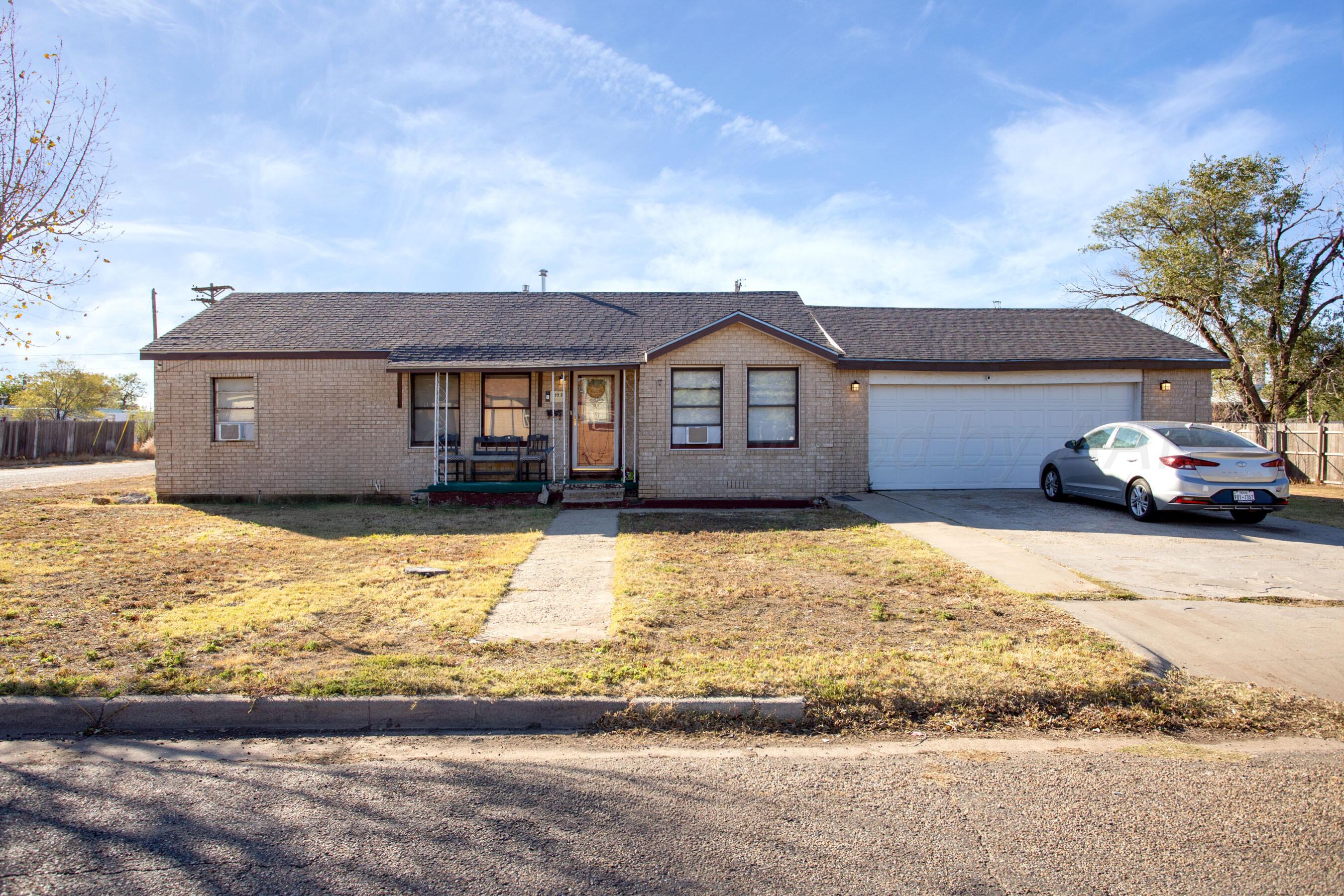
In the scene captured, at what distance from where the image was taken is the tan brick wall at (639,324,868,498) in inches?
523

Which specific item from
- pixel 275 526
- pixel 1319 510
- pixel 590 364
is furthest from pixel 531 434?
pixel 1319 510

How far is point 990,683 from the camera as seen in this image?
4.66m

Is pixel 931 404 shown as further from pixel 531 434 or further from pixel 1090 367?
pixel 531 434

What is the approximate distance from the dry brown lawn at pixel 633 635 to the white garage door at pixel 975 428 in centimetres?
509

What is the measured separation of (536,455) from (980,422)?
8.57m

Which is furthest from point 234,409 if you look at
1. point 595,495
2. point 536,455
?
point 595,495

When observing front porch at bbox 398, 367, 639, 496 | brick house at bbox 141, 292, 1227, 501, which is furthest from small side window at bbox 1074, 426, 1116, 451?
front porch at bbox 398, 367, 639, 496

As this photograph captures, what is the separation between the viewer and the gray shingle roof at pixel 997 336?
14484mm

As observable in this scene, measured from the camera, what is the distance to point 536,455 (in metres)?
14.3

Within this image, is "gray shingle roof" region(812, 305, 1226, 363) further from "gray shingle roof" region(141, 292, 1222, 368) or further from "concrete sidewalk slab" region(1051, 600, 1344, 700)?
"concrete sidewalk slab" region(1051, 600, 1344, 700)

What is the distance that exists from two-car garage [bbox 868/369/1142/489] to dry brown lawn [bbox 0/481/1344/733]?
5132 mm

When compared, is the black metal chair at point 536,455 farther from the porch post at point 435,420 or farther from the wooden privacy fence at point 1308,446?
the wooden privacy fence at point 1308,446

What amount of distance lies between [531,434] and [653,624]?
9.15 metres

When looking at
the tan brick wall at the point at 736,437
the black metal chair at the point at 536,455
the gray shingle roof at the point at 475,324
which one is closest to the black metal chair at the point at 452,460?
the black metal chair at the point at 536,455
